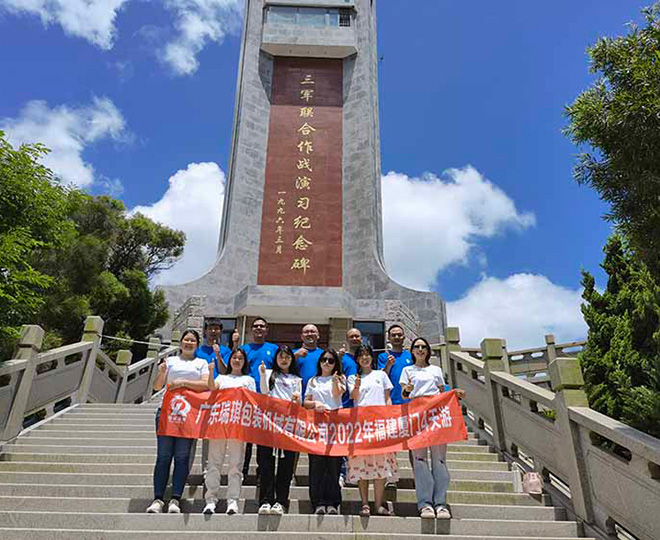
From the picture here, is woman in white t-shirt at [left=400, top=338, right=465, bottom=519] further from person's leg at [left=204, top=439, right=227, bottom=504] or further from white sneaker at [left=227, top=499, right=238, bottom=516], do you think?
person's leg at [left=204, top=439, right=227, bottom=504]

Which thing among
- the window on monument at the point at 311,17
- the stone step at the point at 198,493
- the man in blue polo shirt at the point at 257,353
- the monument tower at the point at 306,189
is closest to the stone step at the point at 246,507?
the stone step at the point at 198,493

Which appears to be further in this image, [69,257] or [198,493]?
[69,257]

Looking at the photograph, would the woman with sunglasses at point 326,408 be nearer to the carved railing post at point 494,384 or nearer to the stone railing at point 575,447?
the stone railing at point 575,447

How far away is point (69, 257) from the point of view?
468 inches

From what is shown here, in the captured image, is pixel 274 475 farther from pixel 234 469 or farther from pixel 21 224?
pixel 21 224

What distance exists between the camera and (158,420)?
374cm

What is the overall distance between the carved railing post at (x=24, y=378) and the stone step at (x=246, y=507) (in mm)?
1886

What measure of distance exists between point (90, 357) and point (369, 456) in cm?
578

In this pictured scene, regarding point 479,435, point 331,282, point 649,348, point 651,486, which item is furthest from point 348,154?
point 651,486

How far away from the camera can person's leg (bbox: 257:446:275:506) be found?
3.46m

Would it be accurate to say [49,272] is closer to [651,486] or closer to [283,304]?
[283,304]

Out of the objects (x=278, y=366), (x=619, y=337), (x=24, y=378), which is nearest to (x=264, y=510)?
(x=278, y=366)

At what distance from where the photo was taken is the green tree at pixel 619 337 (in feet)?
27.4

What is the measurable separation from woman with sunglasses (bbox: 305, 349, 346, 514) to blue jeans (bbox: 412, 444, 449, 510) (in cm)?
61
